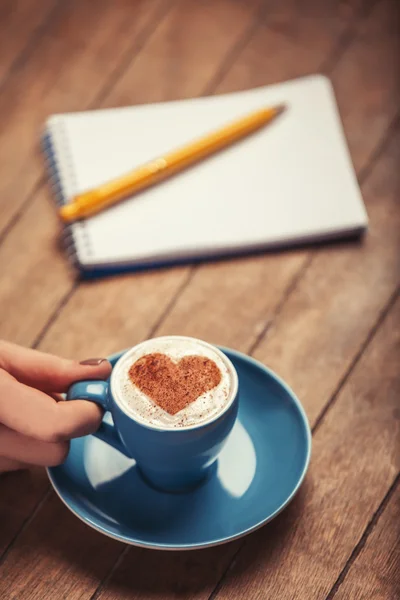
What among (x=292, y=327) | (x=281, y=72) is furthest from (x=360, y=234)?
(x=281, y=72)

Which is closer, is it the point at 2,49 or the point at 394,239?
the point at 394,239

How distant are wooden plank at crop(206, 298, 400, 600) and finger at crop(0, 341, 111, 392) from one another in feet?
0.60

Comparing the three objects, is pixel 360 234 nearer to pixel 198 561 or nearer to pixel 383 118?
pixel 383 118

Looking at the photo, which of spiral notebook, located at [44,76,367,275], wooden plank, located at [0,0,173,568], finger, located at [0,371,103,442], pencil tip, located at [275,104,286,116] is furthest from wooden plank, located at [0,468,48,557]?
pencil tip, located at [275,104,286,116]

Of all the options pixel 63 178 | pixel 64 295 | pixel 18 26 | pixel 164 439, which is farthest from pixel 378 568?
pixel 18 26

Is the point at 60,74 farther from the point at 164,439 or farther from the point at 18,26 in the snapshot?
the point at 164,439

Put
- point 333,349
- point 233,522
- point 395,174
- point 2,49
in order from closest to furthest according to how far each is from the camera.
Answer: point 233,522 → point 333,349 → point 395,174 → point 2,49

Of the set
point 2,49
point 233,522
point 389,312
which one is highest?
point 2,49

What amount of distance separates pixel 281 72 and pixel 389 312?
36 centimetres

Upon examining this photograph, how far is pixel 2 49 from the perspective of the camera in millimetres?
1037

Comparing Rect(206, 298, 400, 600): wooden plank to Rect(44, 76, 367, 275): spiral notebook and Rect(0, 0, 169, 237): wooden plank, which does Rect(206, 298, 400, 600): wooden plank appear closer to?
Rect(44, 76, 367, 275): spiral notebook

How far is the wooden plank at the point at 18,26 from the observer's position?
1032mm

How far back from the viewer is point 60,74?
3.34ft

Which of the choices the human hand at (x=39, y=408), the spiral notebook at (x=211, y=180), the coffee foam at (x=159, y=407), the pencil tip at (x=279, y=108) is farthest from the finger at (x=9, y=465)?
the pencil tip at (x=279, y=108)
